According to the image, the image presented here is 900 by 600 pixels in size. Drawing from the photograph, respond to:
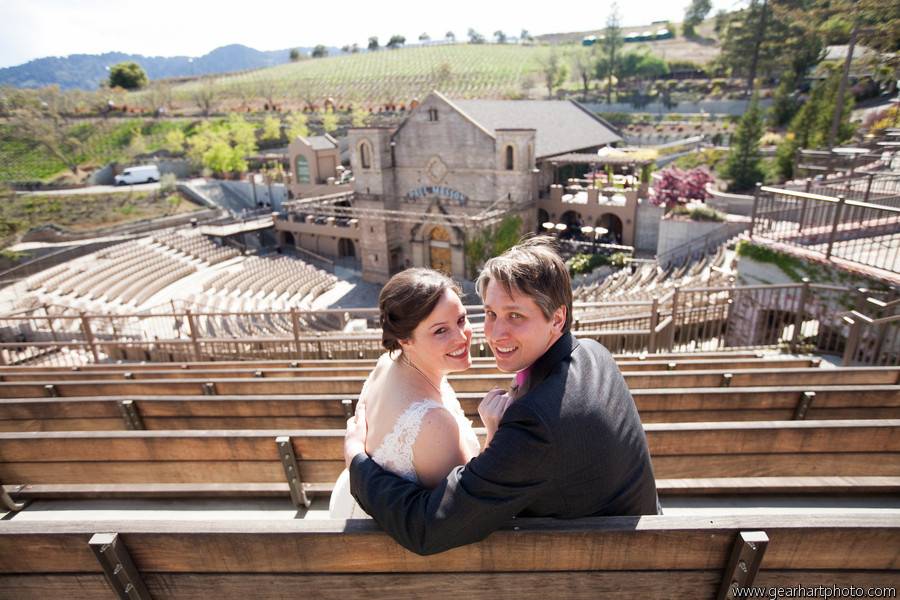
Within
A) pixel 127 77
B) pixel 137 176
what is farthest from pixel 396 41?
pixel 137 176

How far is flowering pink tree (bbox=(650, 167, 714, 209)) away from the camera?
22.0 meters

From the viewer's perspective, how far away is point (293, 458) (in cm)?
303

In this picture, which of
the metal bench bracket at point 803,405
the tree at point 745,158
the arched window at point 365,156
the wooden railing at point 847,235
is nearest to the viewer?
the metal bench bracket at point 803,405

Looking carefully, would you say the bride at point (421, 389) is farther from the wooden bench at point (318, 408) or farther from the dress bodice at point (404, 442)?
the wooden bench at point (318, 408)

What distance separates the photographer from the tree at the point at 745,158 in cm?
2672

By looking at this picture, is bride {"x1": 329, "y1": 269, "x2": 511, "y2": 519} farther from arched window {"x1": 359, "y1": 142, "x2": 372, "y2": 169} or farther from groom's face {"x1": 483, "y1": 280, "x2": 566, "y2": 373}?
arched window {"x1": 359, "y1": 142, "x2": 372, "y2": 169}

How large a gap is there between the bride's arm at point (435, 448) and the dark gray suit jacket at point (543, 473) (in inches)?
4.6

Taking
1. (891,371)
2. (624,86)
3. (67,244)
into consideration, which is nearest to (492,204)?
(891,371)

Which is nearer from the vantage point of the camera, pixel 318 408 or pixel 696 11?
pixel 318 408

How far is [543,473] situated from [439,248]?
88.4 ft

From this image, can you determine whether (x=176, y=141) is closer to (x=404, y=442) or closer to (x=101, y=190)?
(x=101, y=190)

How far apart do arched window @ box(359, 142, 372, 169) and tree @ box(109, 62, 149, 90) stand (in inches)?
3200

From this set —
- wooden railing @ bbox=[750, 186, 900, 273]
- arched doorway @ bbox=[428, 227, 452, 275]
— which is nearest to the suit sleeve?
wooden railing @ bbox=[750, 186, 900, 273]

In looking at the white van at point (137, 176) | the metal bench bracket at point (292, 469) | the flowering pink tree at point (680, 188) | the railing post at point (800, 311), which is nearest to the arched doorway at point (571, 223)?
the flowering pink tree at point (680, 188)
